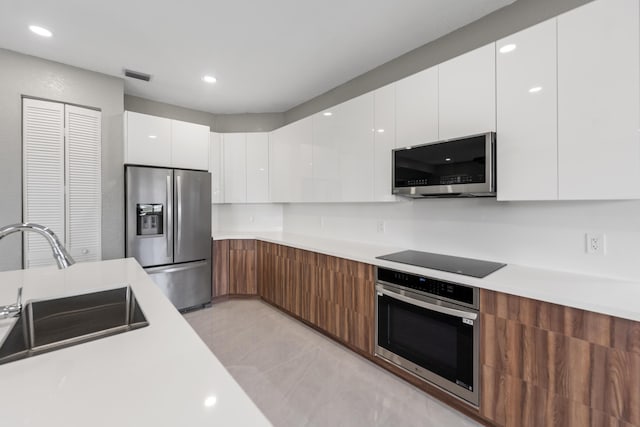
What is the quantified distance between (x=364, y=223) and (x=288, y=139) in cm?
149

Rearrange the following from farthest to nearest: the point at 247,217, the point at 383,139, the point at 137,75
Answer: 1. the point at 247,217
2. the point at 137,75
3. the point at 383,139

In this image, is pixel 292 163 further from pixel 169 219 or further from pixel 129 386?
pixel 129 386

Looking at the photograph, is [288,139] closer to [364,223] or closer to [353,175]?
[353,175]

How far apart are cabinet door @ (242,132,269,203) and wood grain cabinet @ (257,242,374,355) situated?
81 centimetres

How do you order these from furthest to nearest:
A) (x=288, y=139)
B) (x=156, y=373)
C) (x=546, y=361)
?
(x=288, y=139) < (x=546, y=361) < (x=156, y=373)

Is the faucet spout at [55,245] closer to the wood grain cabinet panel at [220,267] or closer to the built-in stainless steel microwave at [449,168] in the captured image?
the built-in stainless steel microwave at [449,168]

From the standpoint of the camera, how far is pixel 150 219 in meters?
3.08

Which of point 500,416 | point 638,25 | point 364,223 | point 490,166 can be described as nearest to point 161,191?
point 364,223

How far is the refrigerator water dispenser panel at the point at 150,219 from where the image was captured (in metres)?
3.02

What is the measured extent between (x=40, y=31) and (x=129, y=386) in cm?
302

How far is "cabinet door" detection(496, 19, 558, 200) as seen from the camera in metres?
1.52

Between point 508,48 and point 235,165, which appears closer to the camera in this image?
point 508,48

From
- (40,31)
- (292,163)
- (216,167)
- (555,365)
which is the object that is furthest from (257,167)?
(555,365)

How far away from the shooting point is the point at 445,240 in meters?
2.29
